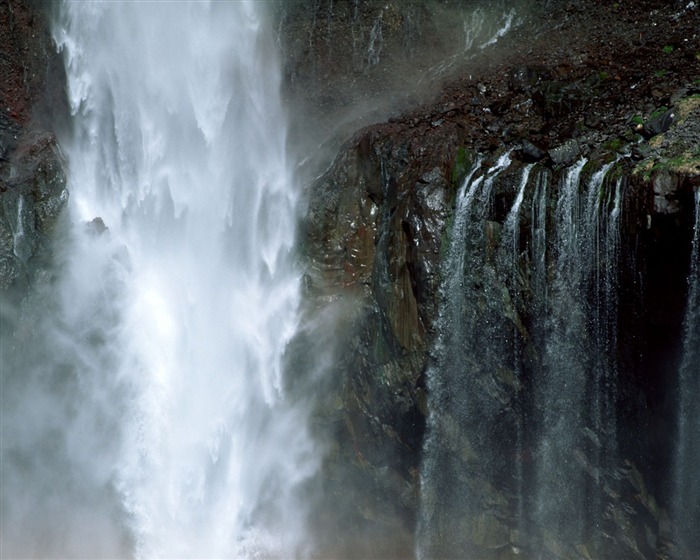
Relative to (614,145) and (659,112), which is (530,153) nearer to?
(614,145)

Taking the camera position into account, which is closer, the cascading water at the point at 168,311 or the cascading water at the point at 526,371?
the cascading water at the point at 526,371

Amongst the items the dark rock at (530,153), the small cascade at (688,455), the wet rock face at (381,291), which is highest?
the dark rock at (530,153)

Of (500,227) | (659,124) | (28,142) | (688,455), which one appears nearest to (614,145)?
(659,124)

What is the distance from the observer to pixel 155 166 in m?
16.0

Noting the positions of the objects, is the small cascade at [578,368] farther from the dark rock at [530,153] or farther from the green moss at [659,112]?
the green moss at [659,112]

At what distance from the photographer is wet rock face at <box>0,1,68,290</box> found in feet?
50.7

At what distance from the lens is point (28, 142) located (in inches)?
634

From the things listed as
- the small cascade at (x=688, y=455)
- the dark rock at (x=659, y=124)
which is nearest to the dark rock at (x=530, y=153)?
the dark rock at (x=659, y=124)

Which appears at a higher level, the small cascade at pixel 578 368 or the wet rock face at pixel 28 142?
the wet rock face at pixel 28 142

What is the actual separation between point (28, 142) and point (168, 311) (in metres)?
5.44

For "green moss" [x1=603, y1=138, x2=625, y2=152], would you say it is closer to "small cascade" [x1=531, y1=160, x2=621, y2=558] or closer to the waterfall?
"small cascade" [x1=531, y1=160, x2=621, y2=558]

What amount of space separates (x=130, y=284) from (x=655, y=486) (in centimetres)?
1157

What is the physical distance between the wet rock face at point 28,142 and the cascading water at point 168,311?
0.48 metres

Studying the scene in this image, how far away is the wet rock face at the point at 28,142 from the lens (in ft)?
50.7
